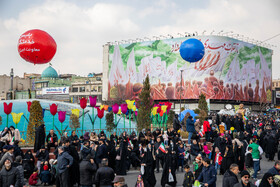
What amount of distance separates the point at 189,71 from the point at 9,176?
6534 centimetres

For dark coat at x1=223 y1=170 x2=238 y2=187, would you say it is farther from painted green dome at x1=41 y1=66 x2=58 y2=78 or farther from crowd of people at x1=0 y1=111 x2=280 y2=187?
painted green dome at x1=41 y1=66 x2=58 y2=78

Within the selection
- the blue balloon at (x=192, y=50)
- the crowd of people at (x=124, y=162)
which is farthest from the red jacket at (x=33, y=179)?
the blue balloon at (x=192, y=50)

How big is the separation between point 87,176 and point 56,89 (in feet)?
244

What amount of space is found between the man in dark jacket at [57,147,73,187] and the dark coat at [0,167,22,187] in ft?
6.51

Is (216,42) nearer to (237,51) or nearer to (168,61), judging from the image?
(237,51)

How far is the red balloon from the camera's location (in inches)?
541

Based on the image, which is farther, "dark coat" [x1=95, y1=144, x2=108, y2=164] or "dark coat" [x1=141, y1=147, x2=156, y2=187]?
"dark coat" [x1=95, y1=144, x2=108, y2=164]

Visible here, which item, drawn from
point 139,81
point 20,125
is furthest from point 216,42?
point 20,125

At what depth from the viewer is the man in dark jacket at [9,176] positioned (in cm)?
722

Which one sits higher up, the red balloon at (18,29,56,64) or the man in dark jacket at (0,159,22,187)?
the red balloon at (18,29,56,64)

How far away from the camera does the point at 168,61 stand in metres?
72.7

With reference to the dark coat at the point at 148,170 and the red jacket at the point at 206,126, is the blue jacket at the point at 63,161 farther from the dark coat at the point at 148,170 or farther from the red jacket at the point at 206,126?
the red jacket at the point at 206,126

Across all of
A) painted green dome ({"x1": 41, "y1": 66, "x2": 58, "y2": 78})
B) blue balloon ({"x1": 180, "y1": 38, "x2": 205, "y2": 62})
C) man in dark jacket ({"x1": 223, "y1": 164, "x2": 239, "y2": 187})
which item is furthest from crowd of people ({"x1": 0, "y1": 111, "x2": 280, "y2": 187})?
painted green dome ({"x1": 41, "y1": 66, "x2": 58, "y2": 78})

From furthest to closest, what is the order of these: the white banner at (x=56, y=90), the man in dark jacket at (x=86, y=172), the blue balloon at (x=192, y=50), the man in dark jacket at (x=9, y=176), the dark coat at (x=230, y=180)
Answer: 1. the white banner at (x=56, y=90)
2. the blue balloon at (x=192, y=50)
3. the man in dark jacket at (x=86, y=172)
4. the man in dark jacket at (x=9, y=176)
5. the dark coat at (x=230, y=180)
